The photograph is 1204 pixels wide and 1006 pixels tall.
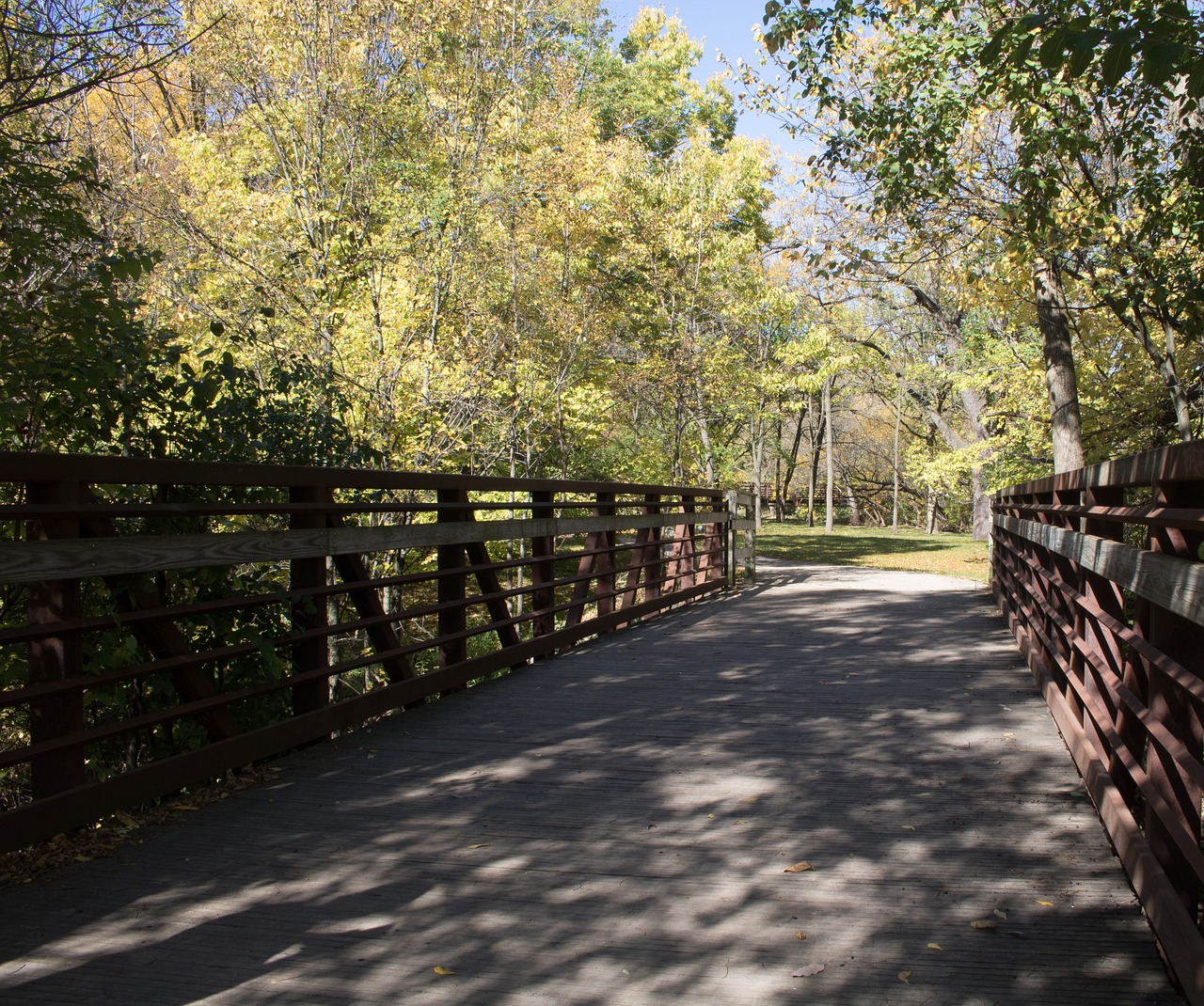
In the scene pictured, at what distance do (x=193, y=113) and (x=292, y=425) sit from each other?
31.4 feet

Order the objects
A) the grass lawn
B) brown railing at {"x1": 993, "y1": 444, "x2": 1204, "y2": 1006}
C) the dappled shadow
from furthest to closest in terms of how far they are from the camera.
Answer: the dappled shadow
the grass lawn
brown railing at {"x1": 993, "y1": 444, "x2": 1204, "y2": 1006}

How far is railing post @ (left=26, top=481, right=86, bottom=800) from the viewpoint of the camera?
143 inches

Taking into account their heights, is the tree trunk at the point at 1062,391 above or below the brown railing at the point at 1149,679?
above

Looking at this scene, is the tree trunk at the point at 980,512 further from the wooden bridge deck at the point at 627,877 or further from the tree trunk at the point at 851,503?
the wooden bridge deck at the point at 627,877

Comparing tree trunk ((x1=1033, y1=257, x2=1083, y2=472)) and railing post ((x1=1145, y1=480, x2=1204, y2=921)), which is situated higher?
tree trunk ((x1=1033, y1=257, x2=1083, y2=472))

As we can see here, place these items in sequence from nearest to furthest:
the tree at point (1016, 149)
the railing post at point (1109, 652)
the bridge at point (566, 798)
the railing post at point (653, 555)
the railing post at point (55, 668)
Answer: the bridge at point (566, 798)
the railing post at point (55, 668)
the railing post at point (1109, 652)
the tree at point (1016, 149)
the railing post at point (653, 555)

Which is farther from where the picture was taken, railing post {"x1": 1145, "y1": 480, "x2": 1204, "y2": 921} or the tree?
the tree

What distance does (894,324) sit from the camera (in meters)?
36.6

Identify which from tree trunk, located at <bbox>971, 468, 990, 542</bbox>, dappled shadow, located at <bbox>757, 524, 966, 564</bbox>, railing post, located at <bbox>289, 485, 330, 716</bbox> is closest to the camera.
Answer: railing post, located at <bbox>289, 485, 330, 716</bbox>

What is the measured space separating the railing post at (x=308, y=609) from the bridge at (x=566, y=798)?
2 cm

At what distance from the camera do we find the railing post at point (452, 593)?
6.67m

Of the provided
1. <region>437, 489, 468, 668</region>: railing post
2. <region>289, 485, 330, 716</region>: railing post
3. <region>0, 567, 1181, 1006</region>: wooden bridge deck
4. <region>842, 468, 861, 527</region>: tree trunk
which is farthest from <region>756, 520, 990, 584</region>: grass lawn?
<region>842, 468, 861, 527</region>: tree trunk

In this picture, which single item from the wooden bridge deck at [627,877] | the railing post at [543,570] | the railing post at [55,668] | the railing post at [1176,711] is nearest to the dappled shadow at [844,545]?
the railing post at [543,570]

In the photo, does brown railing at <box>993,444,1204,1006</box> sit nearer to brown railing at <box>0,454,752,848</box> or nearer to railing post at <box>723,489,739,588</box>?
brown railing at <box>0,454,752,848</box>
